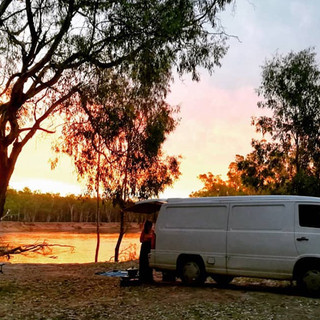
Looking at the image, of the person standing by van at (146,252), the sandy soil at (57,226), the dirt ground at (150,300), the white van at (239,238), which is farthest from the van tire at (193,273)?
the sandy soil at (57,226)

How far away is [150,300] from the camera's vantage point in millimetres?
10711

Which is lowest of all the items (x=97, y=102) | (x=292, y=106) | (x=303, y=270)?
(x=303, y=270)

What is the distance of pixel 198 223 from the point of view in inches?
498

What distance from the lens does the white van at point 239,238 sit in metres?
10.9

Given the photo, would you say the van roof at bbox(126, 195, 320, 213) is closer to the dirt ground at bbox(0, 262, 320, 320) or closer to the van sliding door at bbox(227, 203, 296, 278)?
the van sliding door at bbox(227, 203, 296, 278)

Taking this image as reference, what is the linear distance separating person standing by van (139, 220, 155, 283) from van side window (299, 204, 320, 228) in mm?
4363

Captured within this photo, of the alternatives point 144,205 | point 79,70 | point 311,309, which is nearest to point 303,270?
point 311,309

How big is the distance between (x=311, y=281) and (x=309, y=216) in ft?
4.85

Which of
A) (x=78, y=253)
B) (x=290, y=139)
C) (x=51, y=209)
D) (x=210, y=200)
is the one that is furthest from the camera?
(x=51, y=209)

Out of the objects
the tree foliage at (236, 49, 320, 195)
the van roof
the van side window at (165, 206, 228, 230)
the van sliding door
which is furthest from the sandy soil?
the van sliding door

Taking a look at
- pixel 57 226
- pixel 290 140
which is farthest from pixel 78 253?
pixel 57 226

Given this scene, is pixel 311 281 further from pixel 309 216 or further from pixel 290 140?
pixel 290 140

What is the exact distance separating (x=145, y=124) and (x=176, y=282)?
12788 mm

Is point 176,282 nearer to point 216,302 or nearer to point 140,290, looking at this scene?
point 140,290
